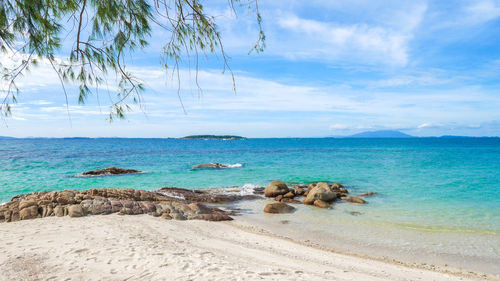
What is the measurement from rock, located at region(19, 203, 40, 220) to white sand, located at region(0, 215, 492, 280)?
481 millimetres

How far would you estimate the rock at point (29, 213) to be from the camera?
835 centimetres

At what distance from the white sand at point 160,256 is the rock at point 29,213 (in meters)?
0.48

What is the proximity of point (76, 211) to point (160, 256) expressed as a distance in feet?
16.0

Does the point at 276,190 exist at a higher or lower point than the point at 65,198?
lower

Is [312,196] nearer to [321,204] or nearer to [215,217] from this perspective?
[321,204]

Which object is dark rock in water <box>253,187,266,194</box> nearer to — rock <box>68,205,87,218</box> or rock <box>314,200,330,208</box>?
rock <box>314,200,330,208</box>

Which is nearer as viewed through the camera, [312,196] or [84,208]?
[84,208]

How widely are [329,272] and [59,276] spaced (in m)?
4.81

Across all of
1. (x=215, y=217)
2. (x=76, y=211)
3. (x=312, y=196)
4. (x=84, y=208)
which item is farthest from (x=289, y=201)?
(x=76, y=211)

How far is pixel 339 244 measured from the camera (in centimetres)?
784

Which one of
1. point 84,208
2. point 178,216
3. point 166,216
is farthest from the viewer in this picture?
point 178,216

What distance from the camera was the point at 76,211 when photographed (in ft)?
28.5

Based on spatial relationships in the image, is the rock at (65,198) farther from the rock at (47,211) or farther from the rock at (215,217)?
the rock at (215,217)

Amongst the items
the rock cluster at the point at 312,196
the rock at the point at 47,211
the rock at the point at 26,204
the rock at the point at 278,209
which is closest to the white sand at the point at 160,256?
the rock at the point at 47,211
